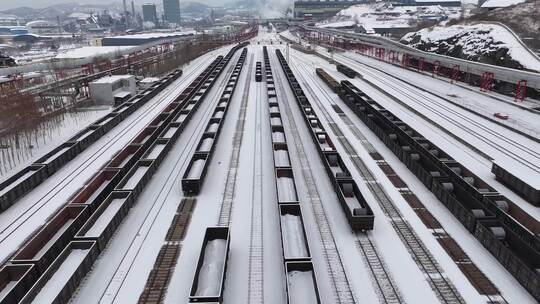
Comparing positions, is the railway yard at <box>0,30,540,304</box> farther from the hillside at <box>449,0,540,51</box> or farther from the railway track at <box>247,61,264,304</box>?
the hillside at <box>449,0,540,51</box>

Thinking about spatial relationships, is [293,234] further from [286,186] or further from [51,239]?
[51,239]

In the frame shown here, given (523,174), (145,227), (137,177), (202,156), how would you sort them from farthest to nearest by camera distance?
(202,156), (137,177), (523,174), (145,227)

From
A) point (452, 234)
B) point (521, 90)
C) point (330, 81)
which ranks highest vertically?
point (330, 81)

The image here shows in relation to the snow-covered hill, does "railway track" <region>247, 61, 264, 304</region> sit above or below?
below

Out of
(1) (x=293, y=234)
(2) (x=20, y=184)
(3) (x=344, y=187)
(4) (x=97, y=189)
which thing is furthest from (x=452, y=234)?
(2) (x=20, y=184)

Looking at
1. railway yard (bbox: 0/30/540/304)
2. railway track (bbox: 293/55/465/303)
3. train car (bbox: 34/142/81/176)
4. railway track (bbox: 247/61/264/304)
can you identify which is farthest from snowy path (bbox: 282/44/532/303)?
train car (bbox: 34/142/81/176)

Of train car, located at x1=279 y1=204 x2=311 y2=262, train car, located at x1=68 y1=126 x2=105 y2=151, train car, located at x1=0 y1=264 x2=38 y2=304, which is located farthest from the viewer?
train car, located at x1=68 y1=126 x2=105 y2=151

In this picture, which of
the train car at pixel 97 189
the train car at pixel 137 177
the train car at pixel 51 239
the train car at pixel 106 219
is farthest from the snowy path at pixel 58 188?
the train car at pixel 106 219
